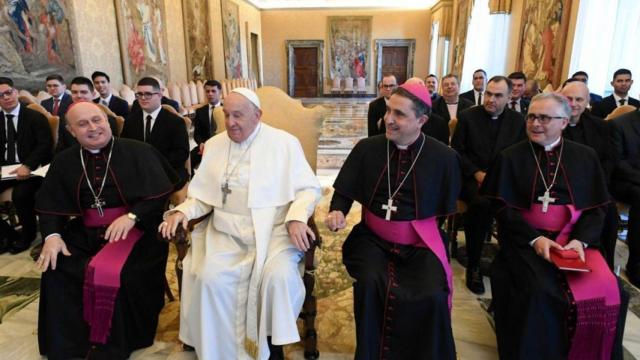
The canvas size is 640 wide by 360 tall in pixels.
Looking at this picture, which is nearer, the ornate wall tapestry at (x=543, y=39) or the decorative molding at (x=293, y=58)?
the ornate wall tapestry at (x=543, y=39)

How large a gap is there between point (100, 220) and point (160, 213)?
13.5 inches

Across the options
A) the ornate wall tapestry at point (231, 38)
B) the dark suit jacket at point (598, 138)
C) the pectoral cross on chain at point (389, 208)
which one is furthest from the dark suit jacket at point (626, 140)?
the ornate wall tapestry at point (231, 38)

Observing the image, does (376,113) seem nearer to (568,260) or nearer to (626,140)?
(626,140)

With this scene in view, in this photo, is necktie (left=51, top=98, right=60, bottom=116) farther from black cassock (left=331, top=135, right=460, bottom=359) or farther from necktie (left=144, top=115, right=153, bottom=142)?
black cassock (left=331, top=135, right=460, bottom=359)

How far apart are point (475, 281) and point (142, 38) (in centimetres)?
867

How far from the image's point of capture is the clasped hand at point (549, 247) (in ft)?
6.74

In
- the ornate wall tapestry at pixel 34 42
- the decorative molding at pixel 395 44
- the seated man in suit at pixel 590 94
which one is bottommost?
the seated man in suit at pixel 590 94

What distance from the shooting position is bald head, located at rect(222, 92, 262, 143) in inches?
89.0

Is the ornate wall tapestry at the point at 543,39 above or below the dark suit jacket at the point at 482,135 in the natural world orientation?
above

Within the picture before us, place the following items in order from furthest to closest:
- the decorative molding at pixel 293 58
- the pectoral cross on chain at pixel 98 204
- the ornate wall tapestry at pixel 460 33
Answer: the decorative molding at pixel 293 58 → the ornate wall tapestry at pixel 460 33 → the pectoral cross on chain at pixel 98 204

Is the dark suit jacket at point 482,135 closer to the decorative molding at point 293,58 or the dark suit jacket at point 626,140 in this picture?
the dark suit jacket at point 626,140

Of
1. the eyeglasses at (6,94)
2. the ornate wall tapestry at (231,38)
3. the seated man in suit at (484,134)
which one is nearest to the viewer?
the seated man in suit at (484,134)

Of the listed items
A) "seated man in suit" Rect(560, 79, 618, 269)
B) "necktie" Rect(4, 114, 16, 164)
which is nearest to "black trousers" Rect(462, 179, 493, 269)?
"seated man in suit" Rect(560, 79, 618, 269)

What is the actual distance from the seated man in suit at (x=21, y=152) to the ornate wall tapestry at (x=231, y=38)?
11147 mm
